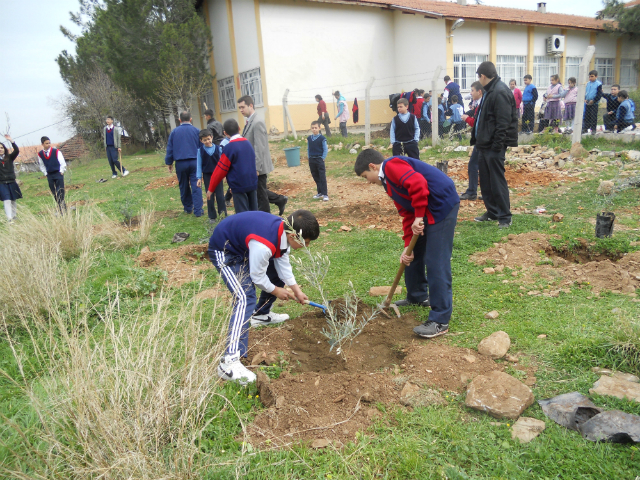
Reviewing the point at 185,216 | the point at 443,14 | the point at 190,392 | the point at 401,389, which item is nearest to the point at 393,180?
the point at 401,389

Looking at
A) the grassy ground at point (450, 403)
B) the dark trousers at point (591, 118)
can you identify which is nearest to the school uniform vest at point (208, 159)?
the grassy ground at point (450, 403)

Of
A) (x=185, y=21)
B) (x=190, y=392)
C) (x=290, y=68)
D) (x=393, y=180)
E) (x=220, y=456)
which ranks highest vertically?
(x=185, y=21)

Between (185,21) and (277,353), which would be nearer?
(277,353)

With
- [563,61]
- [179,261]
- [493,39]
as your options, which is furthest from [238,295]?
[563,61]

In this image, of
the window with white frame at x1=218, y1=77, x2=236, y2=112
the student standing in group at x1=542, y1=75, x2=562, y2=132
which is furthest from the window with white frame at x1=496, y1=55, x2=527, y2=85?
the window with white frame at x1=218, y1=77, x2=236, y2=112

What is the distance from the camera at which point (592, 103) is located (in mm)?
11203

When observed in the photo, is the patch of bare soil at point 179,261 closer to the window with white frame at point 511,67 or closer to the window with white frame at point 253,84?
the window with white frame at point 253,84

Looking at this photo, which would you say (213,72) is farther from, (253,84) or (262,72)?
(262,72)

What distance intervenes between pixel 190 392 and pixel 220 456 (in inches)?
16.5

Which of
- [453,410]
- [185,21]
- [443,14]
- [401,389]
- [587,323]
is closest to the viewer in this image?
[453,410]

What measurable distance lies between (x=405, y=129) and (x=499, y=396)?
6472 mm

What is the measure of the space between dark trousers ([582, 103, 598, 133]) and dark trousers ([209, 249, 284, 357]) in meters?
11.3

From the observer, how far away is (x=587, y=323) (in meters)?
3.32

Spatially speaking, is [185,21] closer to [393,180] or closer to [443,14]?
[443,14]
